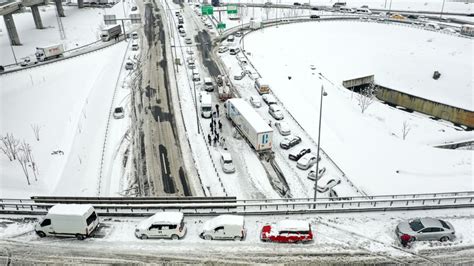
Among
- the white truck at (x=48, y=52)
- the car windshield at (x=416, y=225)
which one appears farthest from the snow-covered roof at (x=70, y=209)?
the white truck at (x=48, y=52)

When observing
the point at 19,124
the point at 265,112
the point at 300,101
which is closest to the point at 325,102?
the point at 300,101

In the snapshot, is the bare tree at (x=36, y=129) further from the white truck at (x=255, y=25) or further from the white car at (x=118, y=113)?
the white truck at (x=255, y=25)

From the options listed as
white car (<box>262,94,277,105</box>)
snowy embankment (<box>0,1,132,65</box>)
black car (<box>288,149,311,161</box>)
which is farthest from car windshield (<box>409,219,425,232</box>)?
snowy embankment (<box>0,1,132,65</box>)

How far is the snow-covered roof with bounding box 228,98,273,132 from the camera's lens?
130ft

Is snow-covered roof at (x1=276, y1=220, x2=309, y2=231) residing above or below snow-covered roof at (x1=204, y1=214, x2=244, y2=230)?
below

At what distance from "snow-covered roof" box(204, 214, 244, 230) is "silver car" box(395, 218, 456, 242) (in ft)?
35.4

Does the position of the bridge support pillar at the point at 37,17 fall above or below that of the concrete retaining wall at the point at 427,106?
above

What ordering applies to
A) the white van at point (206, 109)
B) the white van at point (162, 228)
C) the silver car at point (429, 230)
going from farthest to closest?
the white van at point (206, 109)
the white van at point (162, 228)
the silver car at point (429, 230)

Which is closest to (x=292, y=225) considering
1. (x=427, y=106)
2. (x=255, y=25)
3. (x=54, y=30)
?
(x=427, y=106)

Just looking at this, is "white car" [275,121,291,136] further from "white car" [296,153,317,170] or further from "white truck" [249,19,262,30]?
"white truck" [249,19,262,30]

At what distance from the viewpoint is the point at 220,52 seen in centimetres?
7531

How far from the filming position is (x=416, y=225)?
75.8ft

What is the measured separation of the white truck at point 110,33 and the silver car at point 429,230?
75825 millimetres

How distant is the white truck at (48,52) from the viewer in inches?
2670
